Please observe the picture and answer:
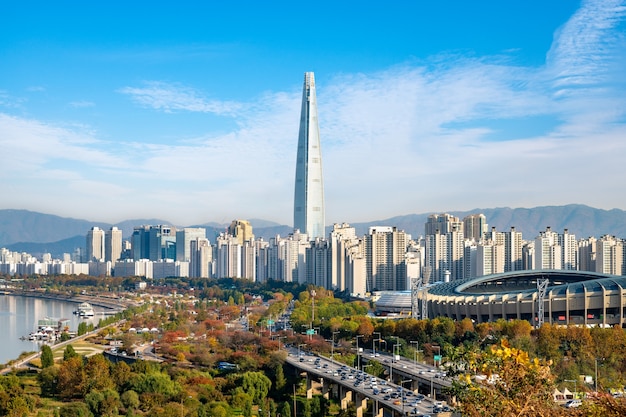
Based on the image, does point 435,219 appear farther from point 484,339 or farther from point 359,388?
point 359,388

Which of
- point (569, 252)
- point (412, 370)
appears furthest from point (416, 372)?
point (569, 252)

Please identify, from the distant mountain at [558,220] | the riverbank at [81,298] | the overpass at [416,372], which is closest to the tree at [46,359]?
the overpass at [416,372]

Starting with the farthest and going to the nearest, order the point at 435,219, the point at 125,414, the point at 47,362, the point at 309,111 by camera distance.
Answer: the point at 309,111 → the point at 435,219 → the point at 47,362 → the point at 125,414

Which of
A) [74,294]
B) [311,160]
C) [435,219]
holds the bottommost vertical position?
[74,294]

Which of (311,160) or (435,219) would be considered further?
(311,160)

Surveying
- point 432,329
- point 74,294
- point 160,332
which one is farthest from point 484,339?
point 74,294

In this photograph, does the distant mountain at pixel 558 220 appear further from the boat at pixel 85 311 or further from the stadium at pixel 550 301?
the stadium at pixel 550 301

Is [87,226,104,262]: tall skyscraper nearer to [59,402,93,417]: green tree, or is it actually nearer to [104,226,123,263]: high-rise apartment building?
[104,226,123,263]: high-rise apartment building

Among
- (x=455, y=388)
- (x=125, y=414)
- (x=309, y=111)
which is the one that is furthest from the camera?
Answer: (x=309, y=111)

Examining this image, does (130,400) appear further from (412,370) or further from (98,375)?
(412,370)

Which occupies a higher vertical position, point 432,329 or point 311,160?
point 311,160
